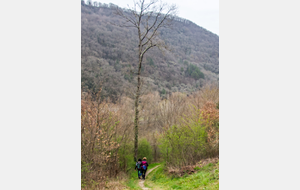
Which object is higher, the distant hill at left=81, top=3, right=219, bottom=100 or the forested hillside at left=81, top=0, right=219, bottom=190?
the distant hill at left=81, top=3, right=219, bottom=100

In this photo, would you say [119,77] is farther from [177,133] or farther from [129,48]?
[177,133]

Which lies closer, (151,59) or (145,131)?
(145,131)

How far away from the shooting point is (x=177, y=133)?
12.4 m

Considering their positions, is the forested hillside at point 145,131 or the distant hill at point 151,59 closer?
the forested hillside at point 145,131

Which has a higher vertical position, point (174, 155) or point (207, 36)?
point (207, 36)

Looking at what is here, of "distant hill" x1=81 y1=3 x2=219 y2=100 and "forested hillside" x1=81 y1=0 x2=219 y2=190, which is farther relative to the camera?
"distant hill" x1=81 y1=3 x2=219 y2=100

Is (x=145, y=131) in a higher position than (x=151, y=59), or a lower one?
lower

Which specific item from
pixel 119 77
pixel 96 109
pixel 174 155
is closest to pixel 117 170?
pixel 174 155

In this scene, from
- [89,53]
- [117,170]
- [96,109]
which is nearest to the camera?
[96,109]

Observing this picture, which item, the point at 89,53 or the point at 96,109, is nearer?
the point at 96,109

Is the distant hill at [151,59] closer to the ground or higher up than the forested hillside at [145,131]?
higher up

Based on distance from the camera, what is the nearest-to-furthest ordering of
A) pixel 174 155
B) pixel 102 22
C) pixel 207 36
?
pixel 174 155 < pixel 102 22 < pixel 207 36
